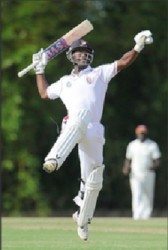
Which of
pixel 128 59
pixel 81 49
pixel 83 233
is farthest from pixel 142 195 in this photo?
pixel 128 59

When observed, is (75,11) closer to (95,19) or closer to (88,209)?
(95,19)

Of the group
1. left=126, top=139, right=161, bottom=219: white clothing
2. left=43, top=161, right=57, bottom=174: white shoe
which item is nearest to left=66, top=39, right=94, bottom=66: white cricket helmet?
left=43, top=161, right=57, bottom=174: white shoe

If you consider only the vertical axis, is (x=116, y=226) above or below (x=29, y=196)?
above

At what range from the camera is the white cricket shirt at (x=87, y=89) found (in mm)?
10016

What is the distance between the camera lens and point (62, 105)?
25078 mm

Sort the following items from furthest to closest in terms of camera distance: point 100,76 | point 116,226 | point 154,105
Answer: point 154,105 → point 116,226 → point 100,76

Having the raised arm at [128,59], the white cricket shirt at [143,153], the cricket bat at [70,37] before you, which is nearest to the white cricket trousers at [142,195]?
the white cricket shirt at [143,153]

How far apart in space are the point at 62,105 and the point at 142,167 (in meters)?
4.99

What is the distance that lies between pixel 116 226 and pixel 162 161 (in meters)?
11.6

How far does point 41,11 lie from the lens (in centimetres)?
2461

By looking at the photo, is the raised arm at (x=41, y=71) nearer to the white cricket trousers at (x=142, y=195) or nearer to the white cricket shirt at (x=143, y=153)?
the white cricket shirt at (x=143, y=153)

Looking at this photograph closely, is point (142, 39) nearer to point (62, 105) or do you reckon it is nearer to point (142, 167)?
point (142, 167)

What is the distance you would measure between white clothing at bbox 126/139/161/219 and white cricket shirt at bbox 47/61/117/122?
10080 mm

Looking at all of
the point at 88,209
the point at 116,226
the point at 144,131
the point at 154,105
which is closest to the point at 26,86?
the point at 154,105
